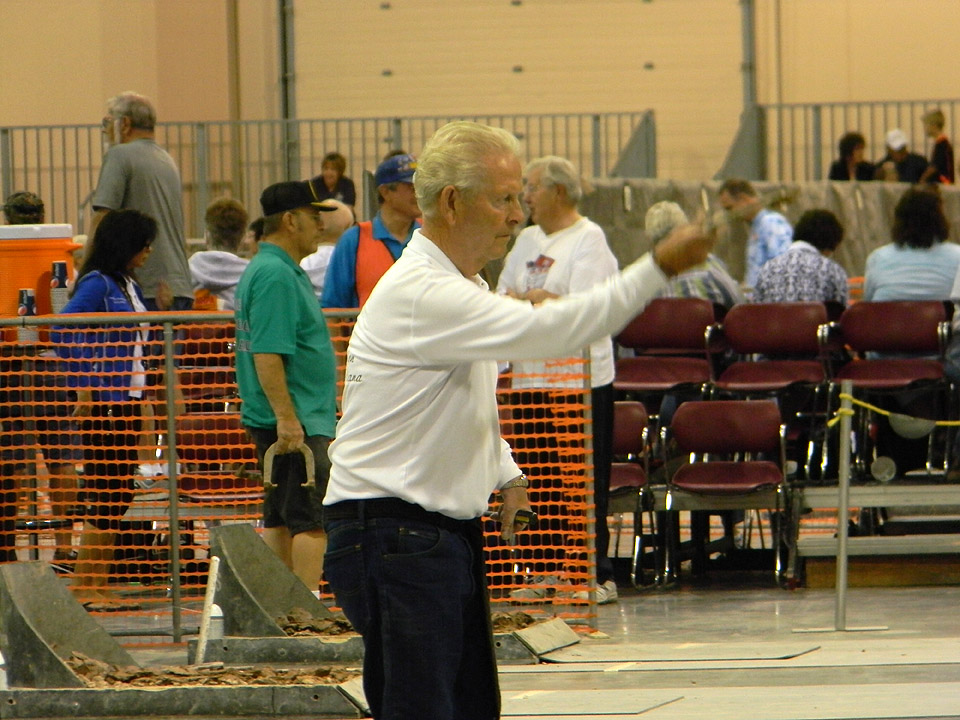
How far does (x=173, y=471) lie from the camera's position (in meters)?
6.67

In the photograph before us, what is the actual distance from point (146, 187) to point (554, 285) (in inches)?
88.6

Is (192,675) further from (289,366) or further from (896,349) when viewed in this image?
(896,349)

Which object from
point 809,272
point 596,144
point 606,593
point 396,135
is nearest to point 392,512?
point 606,593

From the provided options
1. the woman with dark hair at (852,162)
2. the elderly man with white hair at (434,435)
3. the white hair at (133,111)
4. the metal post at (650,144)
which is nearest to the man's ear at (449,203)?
the elderly man with white hair at (434,435)

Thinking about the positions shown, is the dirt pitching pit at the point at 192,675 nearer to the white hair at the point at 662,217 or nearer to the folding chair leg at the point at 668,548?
the white hair at the point at 662,217

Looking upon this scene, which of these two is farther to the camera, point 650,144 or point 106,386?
point 650,144

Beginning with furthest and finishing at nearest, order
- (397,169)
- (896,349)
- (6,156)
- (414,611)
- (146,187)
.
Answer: (6,156)
(896,349)
(146,187)
(397,169)
(414,611)

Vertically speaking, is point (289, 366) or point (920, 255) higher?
point (920, 255)

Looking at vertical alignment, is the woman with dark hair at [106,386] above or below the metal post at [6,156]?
below

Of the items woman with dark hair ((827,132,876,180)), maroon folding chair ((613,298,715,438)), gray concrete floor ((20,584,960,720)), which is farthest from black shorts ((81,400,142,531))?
woman with dark hair ((827,132,876,180))

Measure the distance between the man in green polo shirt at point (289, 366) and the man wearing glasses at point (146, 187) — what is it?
1.90 m

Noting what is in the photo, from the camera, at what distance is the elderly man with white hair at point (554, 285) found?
691cm

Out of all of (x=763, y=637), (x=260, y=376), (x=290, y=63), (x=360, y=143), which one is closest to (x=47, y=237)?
(x=260, y=376)

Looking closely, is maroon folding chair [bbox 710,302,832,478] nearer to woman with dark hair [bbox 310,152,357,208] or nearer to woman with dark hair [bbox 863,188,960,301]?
woman with dark hair [bbox 863,188,960,301]
